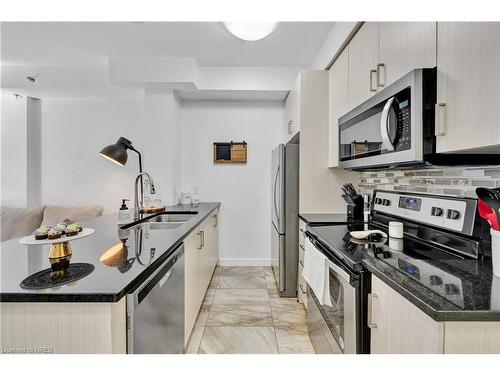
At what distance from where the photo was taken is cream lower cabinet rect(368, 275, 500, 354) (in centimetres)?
72

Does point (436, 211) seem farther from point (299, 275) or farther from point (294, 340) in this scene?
point (299, 275)

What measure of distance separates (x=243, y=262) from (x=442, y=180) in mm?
2864

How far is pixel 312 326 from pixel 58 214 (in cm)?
341

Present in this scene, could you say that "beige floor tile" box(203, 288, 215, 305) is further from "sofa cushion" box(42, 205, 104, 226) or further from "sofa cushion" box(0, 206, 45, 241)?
"sofa cushion" box(0, 206, 45, 241)

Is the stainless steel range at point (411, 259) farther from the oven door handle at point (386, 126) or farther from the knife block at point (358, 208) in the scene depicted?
the knife block at point (358, 208)

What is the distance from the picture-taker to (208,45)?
9.21ft

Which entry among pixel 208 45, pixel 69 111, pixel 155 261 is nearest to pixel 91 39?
pixel 208 45

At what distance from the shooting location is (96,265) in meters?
1.12

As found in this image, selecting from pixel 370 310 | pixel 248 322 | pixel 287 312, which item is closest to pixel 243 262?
pixel 287 312

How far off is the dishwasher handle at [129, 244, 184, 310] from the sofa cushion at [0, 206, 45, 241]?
10.0 feet

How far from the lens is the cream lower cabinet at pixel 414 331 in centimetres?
72

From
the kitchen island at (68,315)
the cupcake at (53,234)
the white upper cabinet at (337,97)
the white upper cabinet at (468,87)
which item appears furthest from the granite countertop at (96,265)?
the white upper cabinet at (337,97)

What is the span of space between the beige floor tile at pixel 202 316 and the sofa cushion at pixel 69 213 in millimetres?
1984
